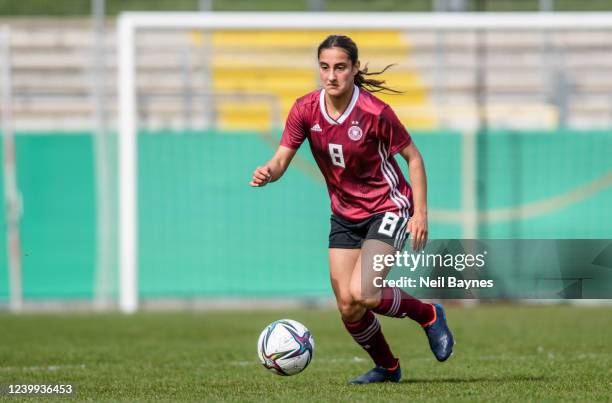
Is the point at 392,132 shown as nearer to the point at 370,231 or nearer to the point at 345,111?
the point at 345,111

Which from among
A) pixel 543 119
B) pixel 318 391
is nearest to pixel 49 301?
pixel 543 119

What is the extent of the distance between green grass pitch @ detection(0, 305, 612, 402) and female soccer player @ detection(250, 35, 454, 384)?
462 millimetres

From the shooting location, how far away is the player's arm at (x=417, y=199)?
6398mm

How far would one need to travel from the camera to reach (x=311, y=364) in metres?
8.35

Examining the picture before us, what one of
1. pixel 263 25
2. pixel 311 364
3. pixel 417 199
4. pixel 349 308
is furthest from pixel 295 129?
pixel 263 25

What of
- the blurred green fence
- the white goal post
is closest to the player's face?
the white goal post

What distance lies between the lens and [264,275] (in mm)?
14430

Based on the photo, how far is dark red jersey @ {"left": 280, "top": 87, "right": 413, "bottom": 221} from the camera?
665 cm

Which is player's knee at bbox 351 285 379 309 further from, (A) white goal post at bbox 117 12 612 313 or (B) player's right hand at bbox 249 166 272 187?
(A) white goal post at bbox 117 12 612 313

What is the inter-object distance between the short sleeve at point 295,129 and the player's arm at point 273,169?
4 cm

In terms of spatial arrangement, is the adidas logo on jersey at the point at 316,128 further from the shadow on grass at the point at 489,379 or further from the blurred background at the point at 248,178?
the blurred background at the point at 248,178

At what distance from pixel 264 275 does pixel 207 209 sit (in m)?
1.11

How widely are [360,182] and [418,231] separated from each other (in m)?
0.59

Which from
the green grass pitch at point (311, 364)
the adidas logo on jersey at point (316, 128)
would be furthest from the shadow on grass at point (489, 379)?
the adidas logo on jersey at point (316, 128)
